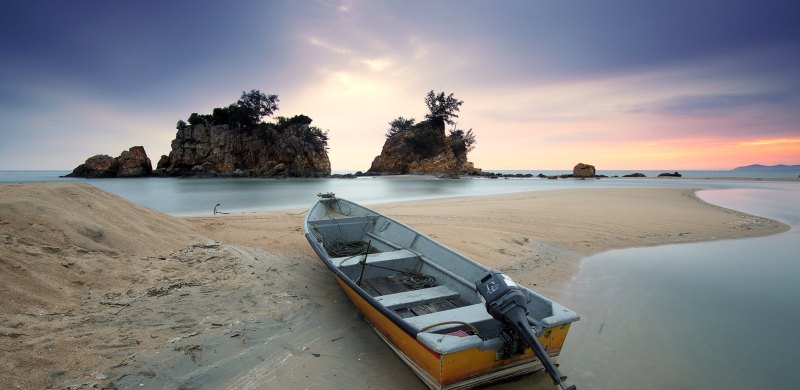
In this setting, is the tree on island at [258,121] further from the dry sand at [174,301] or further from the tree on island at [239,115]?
the dry sand at [174,301]

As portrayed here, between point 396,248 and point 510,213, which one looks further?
point 510,213

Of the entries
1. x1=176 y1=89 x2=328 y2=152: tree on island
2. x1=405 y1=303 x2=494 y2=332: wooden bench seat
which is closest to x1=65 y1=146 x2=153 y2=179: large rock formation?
x1=176 y1=89 x2=328 y2=152: tree on island

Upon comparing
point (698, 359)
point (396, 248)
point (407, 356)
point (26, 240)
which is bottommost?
point (698, 359)

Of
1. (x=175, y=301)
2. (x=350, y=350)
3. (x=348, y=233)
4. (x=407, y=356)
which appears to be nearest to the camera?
(x=407, y=356)

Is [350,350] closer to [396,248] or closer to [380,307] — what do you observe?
[380,307]

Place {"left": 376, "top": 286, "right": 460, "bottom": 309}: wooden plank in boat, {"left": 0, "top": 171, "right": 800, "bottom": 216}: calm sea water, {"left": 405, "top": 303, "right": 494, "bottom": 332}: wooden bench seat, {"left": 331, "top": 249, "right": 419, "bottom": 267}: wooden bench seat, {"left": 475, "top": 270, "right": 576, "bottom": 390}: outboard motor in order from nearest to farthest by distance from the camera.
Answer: {"left": 475, "top": 270, "right": 576, "bottom": 390}: outboard motor → {"left": 405, "top": 303, "right": 494, "bottom": 332}: wooden bench seat → {"left": 376, "top": 286, "right": 460, "bottom": 309}: wooden plank in boat → {"left": 331, "top": 249, "right": 419, "bottom": 267}: wooden bench seat → {"left": 0, "top": 171, "right": 800, "bottom": 216}: calm sea water

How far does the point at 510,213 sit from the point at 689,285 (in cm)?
716

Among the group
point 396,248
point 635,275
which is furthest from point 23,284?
point 635,275

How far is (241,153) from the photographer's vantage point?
2398 inches

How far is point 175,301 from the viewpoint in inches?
181

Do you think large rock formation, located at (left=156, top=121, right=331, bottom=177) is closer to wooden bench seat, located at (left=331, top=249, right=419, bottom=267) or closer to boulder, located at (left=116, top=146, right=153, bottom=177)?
boulder, located at (left=116, top=146, right=153, bottom=177)

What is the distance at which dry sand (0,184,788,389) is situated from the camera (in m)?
3.29

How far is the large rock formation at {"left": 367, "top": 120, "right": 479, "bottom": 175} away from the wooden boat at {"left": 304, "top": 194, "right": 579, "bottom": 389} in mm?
58142

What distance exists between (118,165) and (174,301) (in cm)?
7047
